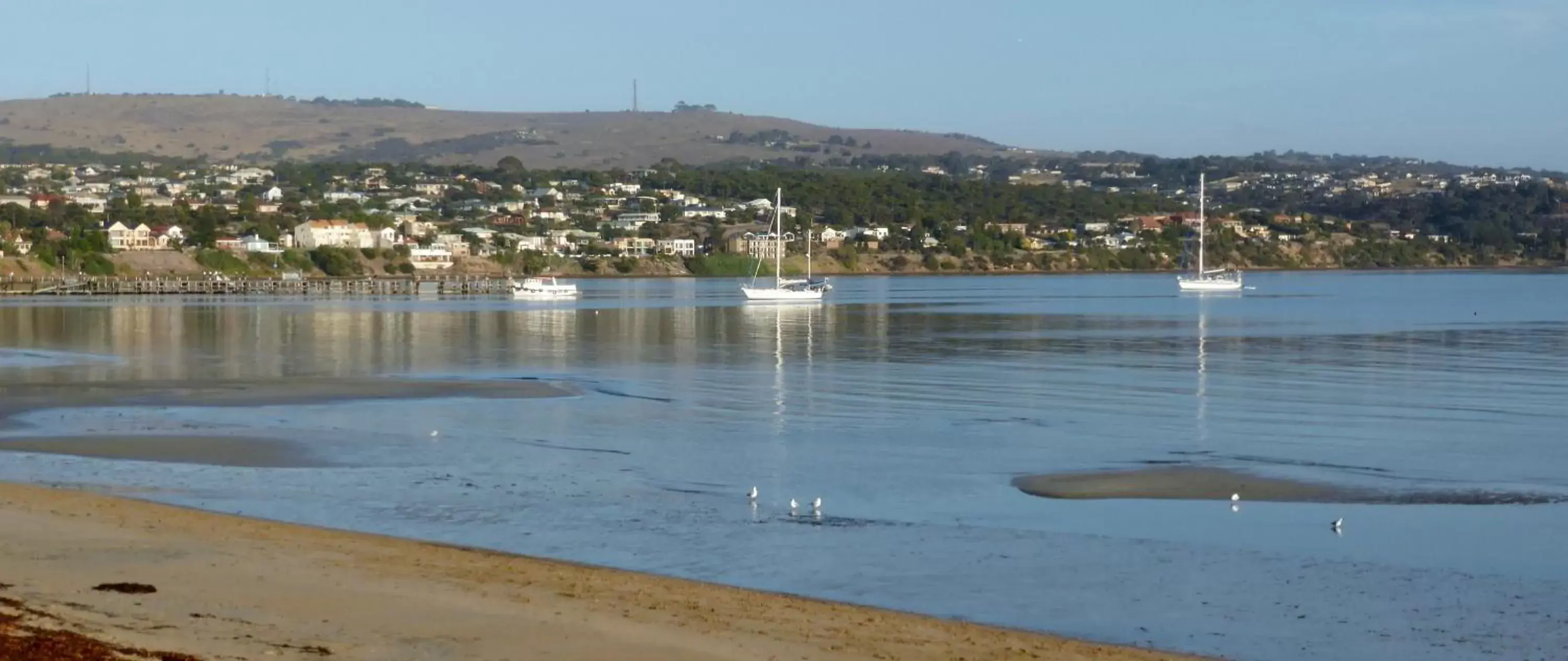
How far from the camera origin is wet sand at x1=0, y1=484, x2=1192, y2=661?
10.9 meters

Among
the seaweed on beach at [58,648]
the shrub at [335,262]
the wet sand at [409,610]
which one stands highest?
the shrub at [335,262]

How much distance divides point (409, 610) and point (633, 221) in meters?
181

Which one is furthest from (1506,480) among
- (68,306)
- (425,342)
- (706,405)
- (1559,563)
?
(68,306)

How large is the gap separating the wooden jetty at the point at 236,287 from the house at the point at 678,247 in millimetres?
49552

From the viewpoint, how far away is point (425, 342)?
5156cm

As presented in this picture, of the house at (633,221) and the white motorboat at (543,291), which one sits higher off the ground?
the house at (633,221)

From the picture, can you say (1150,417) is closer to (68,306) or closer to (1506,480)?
(1506,480)

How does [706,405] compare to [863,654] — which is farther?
[706,405]

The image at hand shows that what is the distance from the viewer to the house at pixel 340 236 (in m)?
148

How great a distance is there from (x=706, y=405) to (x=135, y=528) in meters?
16.1

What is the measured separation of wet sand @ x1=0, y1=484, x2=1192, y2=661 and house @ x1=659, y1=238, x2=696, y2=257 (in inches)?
6110

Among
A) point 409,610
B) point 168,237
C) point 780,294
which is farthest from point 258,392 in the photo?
point 168,237

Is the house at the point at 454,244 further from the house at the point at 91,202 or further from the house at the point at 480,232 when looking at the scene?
the house at the point at 91,202

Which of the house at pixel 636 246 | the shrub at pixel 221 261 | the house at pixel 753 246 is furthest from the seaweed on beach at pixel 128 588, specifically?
the house at pixel 636 246
